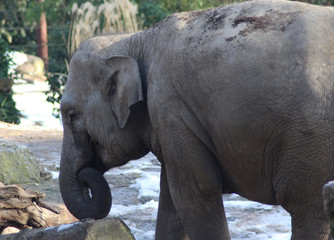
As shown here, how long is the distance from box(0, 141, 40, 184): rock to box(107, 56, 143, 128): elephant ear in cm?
297

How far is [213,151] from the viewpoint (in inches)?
168

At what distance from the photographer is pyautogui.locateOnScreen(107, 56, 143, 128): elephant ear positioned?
4.53 m

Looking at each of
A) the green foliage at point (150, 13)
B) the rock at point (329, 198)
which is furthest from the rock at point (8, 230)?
the green foliage at point (150, 13)

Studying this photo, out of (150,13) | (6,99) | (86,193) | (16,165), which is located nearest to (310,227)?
(86,193)

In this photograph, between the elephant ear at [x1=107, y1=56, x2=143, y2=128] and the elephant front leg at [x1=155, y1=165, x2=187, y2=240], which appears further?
Result: the elephant front leg at [x1=155, y1=165, x2=187, y2=240]

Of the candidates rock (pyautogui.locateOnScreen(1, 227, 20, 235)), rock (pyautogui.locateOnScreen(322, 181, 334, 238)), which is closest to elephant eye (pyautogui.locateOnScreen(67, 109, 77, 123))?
rock (pyautogui.locateOnScreen(1, 227, 20, 235))

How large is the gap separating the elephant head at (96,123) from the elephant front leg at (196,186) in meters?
0.46

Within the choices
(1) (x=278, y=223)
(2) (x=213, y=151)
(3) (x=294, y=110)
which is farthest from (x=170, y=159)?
(1) (x=278, y=223)

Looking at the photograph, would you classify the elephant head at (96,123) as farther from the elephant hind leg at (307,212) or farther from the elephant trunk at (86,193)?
the elephant hind leg at (307,212)

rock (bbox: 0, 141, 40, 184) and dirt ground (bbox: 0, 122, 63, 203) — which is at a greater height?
rock (bbox: 0, 141, 40, 184)

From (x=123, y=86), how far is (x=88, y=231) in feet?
3.30

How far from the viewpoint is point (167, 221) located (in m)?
5.26

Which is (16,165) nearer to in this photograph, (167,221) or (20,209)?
(20,209)

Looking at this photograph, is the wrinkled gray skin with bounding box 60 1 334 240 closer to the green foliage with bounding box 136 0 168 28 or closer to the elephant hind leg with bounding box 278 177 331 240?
the elephant hind leg with bounding box 278 177 331 240
